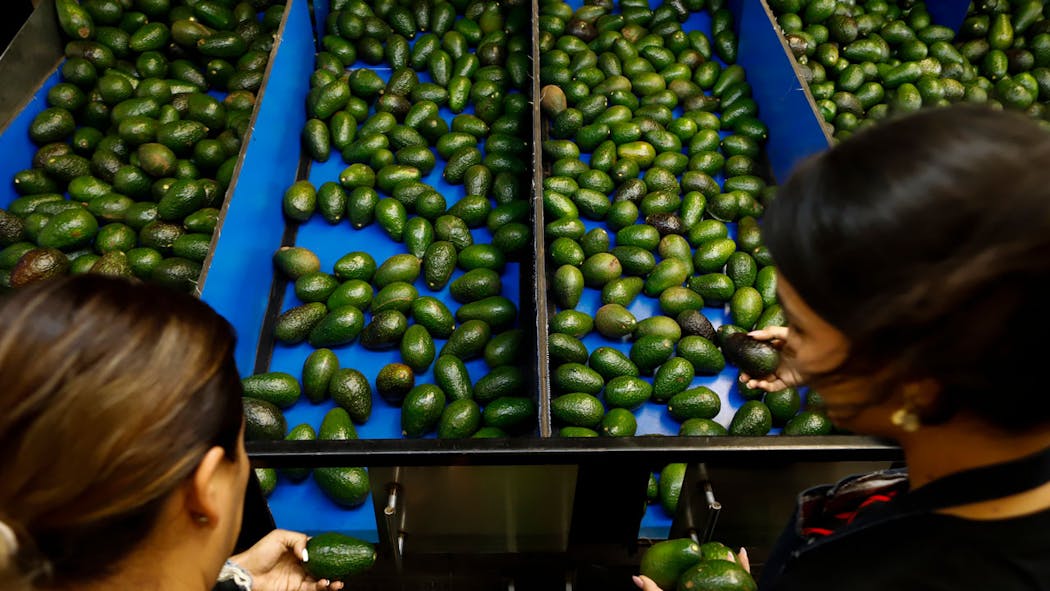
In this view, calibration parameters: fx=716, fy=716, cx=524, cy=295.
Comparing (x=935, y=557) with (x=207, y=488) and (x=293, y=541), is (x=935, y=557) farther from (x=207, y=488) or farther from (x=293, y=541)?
(x=293, y=541)

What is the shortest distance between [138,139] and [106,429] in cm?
271

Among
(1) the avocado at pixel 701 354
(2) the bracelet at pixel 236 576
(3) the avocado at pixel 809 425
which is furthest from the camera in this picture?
(1) the avocado at pixel 701 354

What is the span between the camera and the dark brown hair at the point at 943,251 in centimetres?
77

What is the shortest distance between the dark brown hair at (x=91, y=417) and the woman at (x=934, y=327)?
80 centimetres

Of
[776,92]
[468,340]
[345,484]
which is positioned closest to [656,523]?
[468,340]

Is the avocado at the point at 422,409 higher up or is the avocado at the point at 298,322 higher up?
the avocado at the point at 298,322

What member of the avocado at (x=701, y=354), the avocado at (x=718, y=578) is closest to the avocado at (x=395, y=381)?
the avocado at (x=701, y=354)

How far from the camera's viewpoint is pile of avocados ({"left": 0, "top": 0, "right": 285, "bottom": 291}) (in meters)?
2.73

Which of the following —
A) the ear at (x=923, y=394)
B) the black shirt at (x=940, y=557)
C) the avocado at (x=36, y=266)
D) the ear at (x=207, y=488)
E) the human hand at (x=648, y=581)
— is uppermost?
the ear at (x=923, y=394)

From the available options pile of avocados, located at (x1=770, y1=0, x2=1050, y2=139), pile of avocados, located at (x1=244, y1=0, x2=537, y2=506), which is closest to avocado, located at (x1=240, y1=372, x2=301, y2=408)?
pile of avocados, located at (x1=244, y1=0, x2=537, y2=506)

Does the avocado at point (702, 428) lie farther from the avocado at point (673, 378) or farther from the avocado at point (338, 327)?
the avocado at point (338, 327)

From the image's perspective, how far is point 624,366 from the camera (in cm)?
264

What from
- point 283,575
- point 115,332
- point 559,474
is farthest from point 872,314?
point 283,575

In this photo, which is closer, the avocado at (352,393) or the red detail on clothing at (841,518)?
the red detail on clothing at (841,518)
